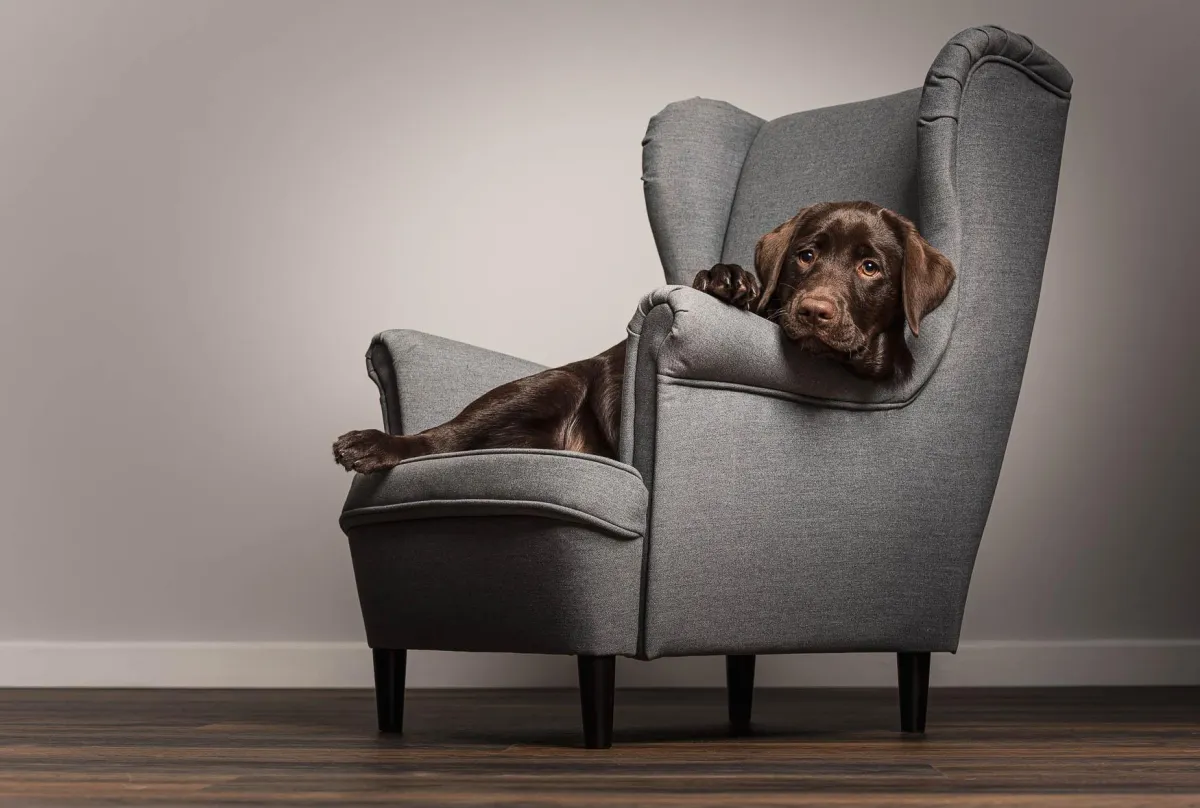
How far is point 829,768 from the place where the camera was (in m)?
1.81

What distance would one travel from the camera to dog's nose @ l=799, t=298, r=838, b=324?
2107 mm

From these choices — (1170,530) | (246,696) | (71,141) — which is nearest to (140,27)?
(71,141)

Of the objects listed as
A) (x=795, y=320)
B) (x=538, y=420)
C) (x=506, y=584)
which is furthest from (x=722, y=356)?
(x=506, y=584)

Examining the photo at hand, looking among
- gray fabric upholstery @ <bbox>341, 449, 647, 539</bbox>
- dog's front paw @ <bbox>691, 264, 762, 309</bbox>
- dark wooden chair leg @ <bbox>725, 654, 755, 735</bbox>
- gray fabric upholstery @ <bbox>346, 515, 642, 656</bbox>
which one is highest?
dog's front paw @ <bbox>691, 264, 762, 309</bbox>

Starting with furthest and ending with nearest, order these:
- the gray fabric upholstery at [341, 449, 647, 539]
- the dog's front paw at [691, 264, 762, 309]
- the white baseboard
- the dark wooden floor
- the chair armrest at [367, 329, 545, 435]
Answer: the white baseboard
the chair armrest at [367, 329, 545, 435]
the dog's front paw at [691, 264, 762, 309]
the gray fabric upholstery at [341, 449, 647, 539]
the dark wooden floor

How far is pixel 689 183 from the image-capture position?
3021mm

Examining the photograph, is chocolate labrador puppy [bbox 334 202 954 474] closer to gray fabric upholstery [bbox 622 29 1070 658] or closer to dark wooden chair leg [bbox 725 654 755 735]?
gray fabric upholstery [bbox 622 29 1070 658]

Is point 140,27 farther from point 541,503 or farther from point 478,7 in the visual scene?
point 541,503

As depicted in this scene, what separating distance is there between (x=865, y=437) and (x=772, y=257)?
395 millimetres

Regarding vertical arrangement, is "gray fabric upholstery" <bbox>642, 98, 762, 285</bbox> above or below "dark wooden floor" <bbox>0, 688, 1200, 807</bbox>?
above

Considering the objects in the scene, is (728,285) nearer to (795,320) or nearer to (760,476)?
(795,320)

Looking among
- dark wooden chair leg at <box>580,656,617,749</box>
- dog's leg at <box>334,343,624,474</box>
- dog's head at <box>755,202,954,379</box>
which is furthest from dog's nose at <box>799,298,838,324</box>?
dark wooden chair leg at <box>580,656,617,749</box>

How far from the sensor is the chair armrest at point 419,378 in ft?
8.39

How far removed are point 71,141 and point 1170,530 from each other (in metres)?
3.80
